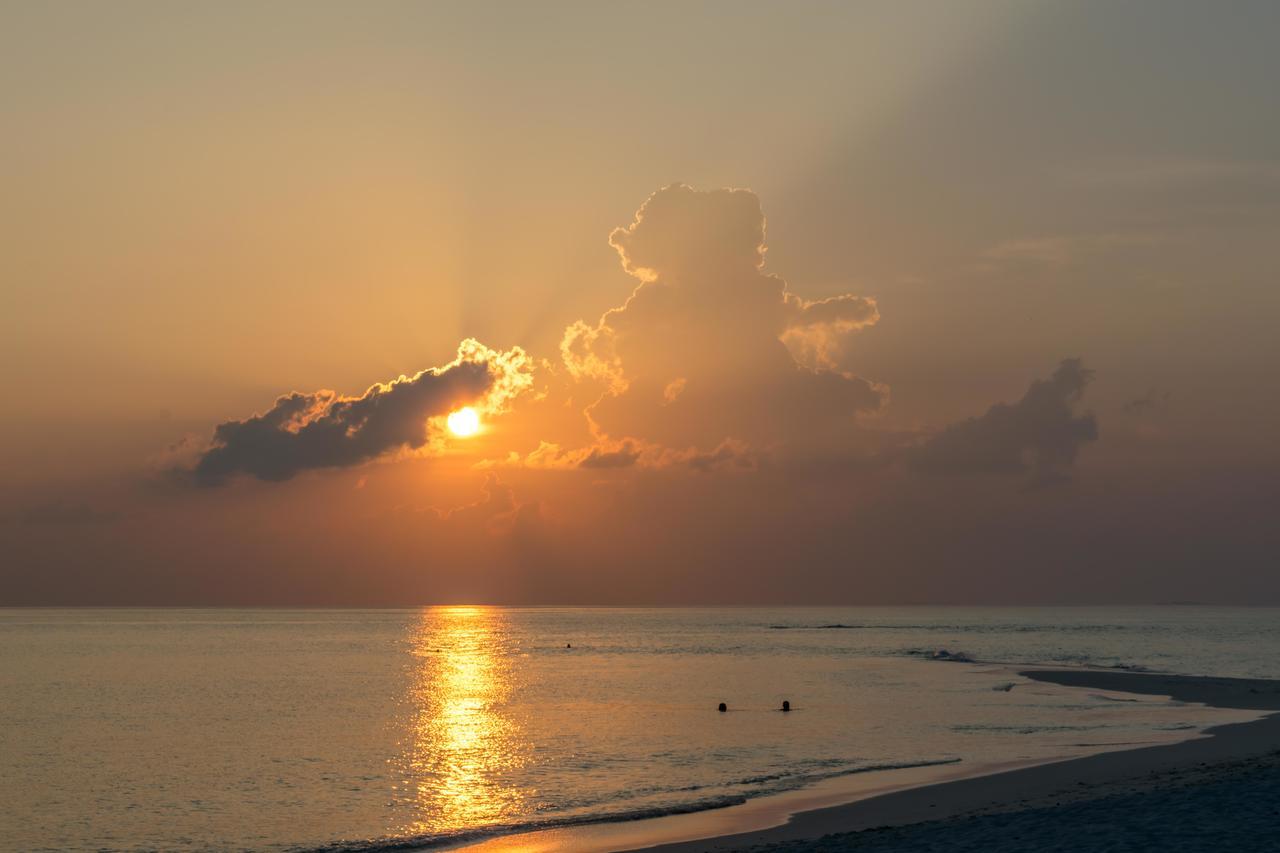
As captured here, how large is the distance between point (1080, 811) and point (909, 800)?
815 cm

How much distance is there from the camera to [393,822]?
36188 mm

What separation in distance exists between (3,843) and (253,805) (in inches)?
308

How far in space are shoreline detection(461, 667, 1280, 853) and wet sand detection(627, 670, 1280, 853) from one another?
0.22 ft

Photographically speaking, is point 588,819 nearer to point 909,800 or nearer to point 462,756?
point 909,800

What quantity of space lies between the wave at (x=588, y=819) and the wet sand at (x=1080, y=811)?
13.3 feet

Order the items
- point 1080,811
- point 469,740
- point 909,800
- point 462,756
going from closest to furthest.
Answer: point 1080,811 < point 909,800 < point 462,756 < point 469,740

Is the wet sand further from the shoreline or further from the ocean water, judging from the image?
the ocean water

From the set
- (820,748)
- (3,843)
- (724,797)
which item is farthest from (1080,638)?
(3,843)

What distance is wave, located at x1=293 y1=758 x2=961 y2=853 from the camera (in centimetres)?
3269

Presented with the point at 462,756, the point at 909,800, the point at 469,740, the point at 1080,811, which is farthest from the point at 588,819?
the point at 469,740

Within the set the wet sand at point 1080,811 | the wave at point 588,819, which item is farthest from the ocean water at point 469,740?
the wet sand at point 1080,811

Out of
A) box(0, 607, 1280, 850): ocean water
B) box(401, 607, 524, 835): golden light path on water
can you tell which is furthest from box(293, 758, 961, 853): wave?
box(401, 607, 524, 835): golden light path on water

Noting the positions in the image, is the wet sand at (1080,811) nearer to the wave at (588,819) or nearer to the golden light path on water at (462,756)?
the wave at (588,819)

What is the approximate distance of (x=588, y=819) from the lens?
36062 mm
